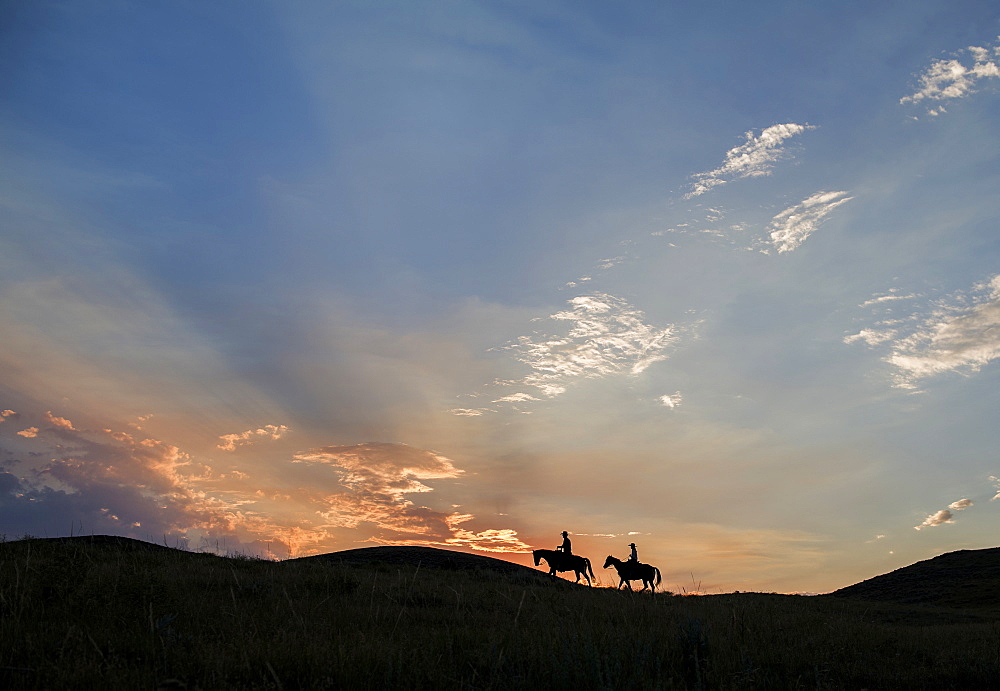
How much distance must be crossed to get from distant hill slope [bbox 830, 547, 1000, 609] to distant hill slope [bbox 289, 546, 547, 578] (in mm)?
27880

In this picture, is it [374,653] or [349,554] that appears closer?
[374,653]

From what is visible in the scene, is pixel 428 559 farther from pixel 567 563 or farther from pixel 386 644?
pixel 386 644

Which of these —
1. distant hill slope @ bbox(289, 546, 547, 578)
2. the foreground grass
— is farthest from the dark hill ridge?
the foreground grass

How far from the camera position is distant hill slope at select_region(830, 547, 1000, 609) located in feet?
131

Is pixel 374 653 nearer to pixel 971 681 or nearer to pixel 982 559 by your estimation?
pixel 971 681

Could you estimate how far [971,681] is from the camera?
8938 millimetres

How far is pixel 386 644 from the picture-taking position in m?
6.94

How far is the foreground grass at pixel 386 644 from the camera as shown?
19.0ft

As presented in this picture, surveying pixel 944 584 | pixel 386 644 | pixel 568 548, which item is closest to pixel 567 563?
pixel 568 548

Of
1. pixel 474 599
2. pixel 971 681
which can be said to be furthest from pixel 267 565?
pixel 971 681

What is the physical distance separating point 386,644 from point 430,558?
2662 centimetres

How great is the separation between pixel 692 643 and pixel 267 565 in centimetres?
1376

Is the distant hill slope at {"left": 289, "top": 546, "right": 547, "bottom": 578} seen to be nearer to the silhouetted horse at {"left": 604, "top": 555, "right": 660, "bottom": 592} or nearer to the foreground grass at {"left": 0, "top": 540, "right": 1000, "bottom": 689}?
the silhouetted horse at {"left": 604, "top": 555, "right": 660, "bottom": 592}

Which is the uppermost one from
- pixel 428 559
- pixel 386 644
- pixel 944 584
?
pixel 428 559
